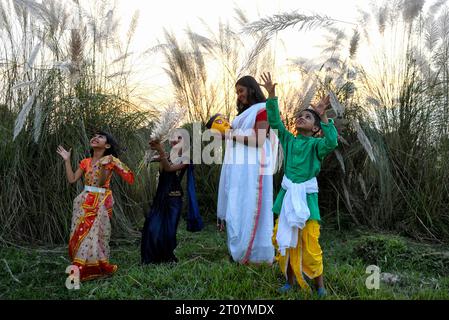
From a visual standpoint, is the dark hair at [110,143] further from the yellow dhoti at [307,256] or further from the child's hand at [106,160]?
the yellow dhoti at [307,256]

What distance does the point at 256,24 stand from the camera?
3.79 m

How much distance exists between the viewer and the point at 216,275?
267 cm

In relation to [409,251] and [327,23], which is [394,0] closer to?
[327,23]

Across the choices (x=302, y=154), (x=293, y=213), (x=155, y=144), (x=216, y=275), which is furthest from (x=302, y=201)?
(x=155, y=144)

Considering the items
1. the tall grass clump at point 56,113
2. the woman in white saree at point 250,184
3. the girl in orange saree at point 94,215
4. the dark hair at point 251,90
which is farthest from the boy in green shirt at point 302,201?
the tall grass clump at point 56,113

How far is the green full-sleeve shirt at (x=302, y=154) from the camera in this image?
2.43 metres

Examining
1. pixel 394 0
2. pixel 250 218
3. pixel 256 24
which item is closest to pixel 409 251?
pixel 250 218

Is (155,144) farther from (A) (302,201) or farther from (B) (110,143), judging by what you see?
(A) (302,201)

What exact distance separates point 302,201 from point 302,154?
281 mm

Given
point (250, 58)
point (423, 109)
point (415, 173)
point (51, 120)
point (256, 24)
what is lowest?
point (415, 173)

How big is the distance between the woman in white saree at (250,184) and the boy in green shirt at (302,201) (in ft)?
1.79

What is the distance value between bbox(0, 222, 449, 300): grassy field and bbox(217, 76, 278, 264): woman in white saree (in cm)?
19

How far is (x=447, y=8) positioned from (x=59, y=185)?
14.5 feet

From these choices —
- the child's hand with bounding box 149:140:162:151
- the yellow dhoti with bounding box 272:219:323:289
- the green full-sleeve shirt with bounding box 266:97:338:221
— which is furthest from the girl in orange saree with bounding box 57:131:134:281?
the yellow dhoti with bounding box 272:219:323:289
